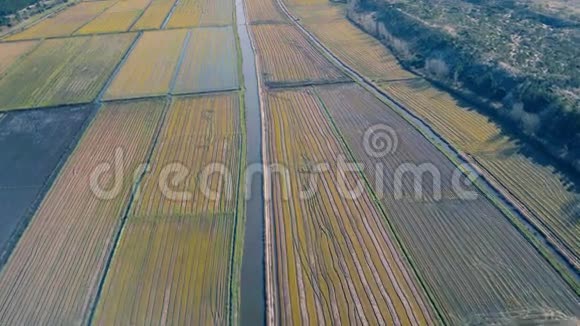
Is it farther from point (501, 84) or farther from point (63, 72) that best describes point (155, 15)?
point (501, 84)

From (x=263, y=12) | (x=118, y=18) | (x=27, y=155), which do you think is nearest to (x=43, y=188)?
(x=27, y=155)

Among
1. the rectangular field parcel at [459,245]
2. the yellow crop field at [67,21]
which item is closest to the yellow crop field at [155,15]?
the yellow crop field at [67,21]

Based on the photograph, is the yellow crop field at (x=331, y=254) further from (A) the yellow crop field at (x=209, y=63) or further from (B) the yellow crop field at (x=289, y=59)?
(A) the yellow crop field at (x=209, y=63)

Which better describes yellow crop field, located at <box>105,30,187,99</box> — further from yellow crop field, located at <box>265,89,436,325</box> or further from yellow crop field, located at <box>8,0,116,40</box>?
yellow crop field, located at <box>265,89,436,325</box>

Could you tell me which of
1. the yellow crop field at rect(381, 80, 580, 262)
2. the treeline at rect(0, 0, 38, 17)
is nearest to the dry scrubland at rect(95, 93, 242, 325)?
the yellow crop field at rect(381, 80, 580, 262)

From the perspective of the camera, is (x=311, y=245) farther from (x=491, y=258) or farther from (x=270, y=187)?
(x=491, y=258)

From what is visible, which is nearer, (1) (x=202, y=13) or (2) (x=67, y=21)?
(2) (x=67, y=21)
